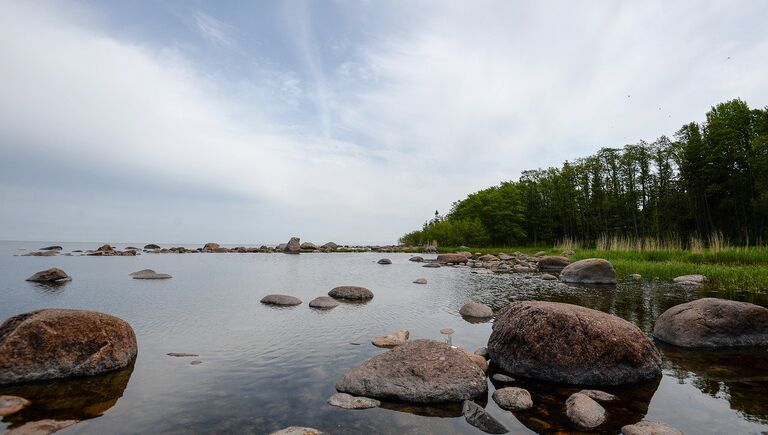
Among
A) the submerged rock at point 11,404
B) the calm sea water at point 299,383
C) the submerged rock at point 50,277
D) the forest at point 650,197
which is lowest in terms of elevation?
the calm sea water at point 299,383

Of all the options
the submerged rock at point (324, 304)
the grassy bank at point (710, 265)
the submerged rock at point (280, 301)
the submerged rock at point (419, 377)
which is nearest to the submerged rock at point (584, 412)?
the submerged rock at point (419, 377)

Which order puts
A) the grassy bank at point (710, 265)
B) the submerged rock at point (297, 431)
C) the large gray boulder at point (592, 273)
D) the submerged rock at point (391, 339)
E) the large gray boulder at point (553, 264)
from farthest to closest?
the large gray boulder at point (553, 264) → the large gray boulder at point (592, 273) → the grassy bank at point (710, 265) → the submerged rock at point (391, 339) → the submerged rock at point (297, 431)

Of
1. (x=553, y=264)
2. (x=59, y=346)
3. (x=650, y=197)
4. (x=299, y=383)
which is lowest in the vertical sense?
(x=299, y=383)

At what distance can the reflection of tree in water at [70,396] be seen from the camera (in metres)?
5.50

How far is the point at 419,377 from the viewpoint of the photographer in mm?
6426

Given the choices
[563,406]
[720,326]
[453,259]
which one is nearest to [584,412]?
[563,406]

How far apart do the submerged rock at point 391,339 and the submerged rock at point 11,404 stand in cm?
673

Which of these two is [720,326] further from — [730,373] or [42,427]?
[42,427]

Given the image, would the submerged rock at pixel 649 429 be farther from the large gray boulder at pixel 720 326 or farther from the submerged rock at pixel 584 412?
the large gray boulder at pixel 720 326

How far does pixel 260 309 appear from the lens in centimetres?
1452

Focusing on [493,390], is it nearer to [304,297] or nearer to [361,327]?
[361,327]

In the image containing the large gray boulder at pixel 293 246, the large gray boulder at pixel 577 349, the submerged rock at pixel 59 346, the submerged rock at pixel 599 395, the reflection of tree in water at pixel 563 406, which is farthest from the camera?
the large gray boulder at pixel 293 246

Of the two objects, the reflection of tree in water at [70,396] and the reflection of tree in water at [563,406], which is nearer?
the reflection of tree in water at [563,406]

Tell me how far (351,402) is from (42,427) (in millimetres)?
4375
